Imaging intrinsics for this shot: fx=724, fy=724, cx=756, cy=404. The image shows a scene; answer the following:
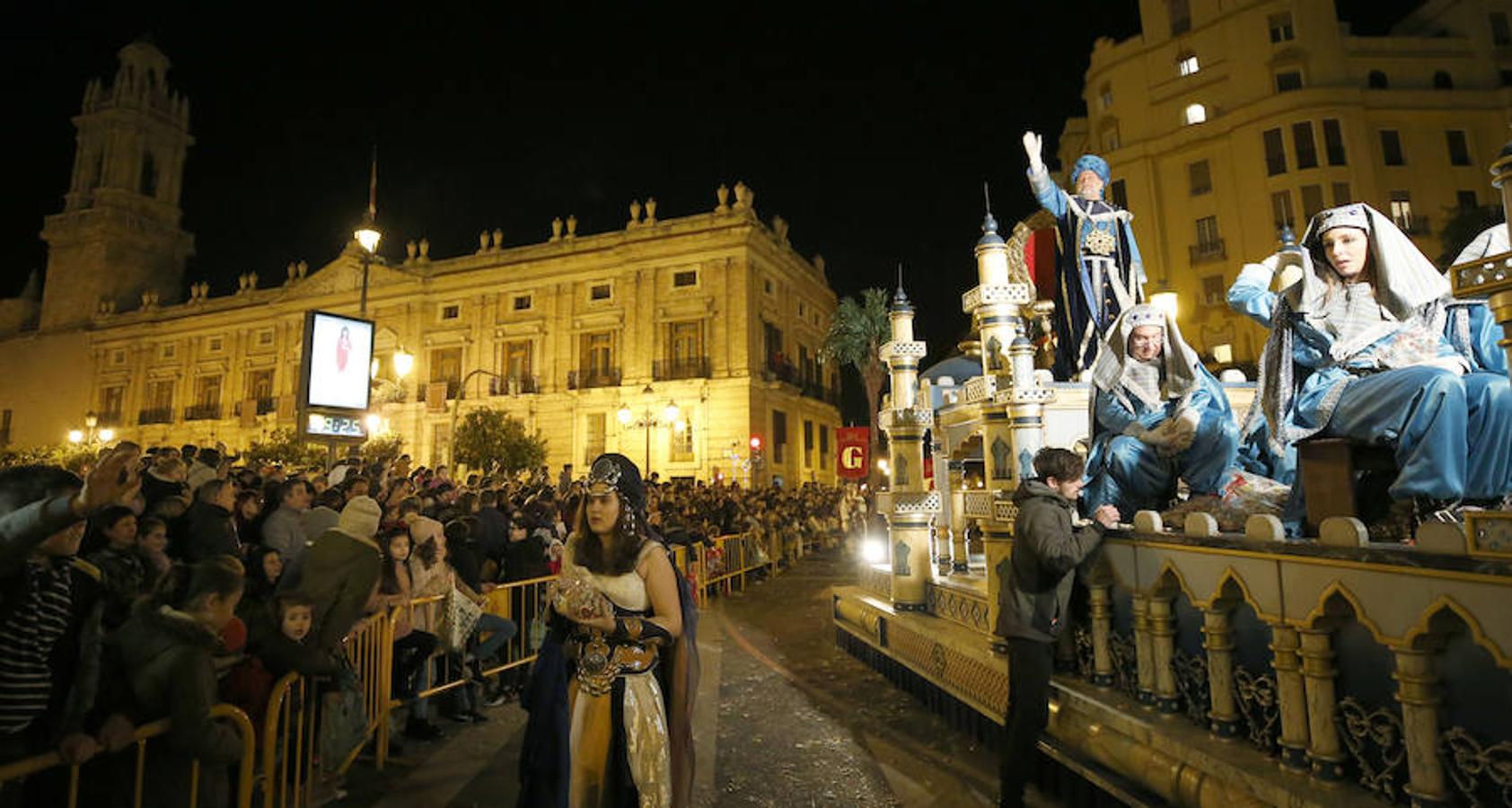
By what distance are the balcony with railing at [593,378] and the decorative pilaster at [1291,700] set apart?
32.0 metres

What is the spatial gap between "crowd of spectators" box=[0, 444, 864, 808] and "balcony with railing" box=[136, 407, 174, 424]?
45.8m

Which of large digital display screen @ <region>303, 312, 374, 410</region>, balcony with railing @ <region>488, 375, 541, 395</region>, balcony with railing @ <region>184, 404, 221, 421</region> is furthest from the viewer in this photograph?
balcony with railing @ <region>184, 404, 221, 421</region>

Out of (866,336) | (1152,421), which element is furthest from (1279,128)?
(1152,421)

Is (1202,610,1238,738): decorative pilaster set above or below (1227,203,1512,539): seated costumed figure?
below

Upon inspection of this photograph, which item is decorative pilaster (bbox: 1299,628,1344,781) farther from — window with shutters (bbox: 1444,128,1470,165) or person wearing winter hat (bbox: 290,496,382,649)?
window with shutters (bbox: 1444,128,1470,165)

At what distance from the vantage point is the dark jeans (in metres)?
3.61

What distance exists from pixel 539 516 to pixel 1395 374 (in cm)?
814

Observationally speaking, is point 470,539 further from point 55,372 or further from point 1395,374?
point 55,372

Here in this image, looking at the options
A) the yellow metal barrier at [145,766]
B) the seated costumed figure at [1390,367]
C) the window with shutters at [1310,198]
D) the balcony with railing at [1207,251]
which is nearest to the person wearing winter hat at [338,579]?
the yellow metal barrier at [145,766]

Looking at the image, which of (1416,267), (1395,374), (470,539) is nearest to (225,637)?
(470,539)

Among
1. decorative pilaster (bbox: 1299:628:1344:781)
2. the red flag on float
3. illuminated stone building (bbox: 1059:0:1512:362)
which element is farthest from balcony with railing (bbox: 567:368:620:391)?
decorative pilaster (bbox: 1299:628:1344:781)

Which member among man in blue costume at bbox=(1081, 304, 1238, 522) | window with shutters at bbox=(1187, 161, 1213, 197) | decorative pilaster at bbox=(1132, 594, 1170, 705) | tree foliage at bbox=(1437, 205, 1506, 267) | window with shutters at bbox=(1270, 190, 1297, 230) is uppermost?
window with shutters at bbox=(1187, 161, 1213, 197)

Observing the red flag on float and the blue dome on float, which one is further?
the red flag on float

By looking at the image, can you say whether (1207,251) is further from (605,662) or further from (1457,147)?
(605,662)
